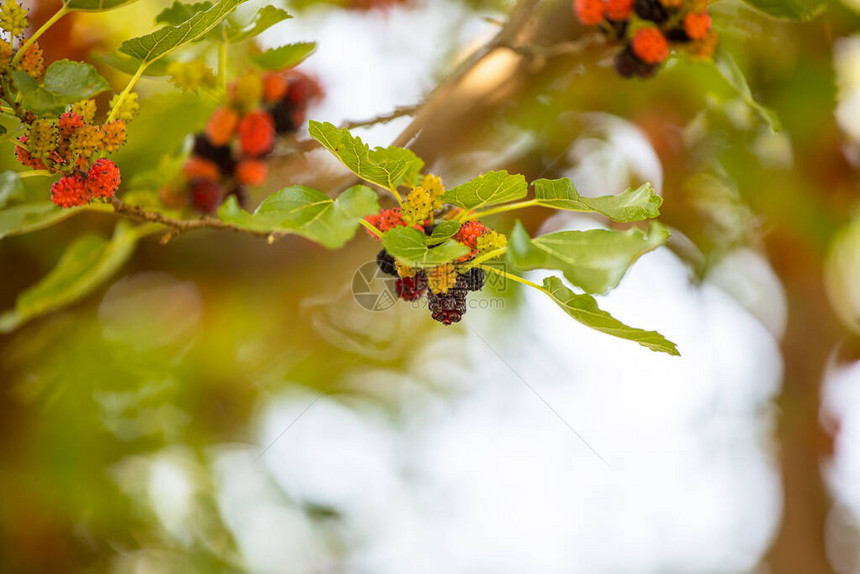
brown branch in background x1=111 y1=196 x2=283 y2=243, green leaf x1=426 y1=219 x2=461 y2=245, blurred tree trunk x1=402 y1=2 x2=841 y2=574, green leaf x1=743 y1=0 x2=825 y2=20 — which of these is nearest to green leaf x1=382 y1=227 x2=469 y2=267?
green leaf x1=426 y1=219 x2=461 y2=245

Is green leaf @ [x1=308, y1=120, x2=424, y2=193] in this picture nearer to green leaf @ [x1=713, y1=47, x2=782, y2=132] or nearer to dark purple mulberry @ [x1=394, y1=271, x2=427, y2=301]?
dark purple mulberry @ [x1=394, y1=271, x2=427, y2=301]

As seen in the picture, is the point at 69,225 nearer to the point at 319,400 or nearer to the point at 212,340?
the point at 212,340

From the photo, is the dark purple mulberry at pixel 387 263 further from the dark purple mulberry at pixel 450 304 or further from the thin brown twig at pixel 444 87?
the thin brown twig at pixel 444 87

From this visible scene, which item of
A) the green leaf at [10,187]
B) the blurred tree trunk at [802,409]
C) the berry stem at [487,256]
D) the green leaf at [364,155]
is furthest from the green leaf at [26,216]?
the blurred tree trunk at [802,409]

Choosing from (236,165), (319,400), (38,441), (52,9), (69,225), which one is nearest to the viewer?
(236,165)

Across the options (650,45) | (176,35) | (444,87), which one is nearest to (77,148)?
(176,35)

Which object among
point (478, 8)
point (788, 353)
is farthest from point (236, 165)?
point (788, 353)
